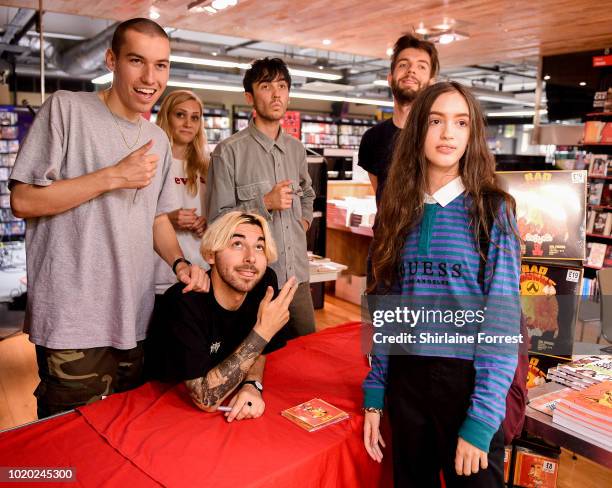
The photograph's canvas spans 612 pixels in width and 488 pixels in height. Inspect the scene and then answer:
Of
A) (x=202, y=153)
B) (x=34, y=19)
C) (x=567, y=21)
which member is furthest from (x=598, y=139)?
(x=34, y=19)

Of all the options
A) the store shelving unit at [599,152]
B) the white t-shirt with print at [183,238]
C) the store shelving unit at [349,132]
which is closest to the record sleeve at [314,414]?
the white t-shirt with print at [183,238]

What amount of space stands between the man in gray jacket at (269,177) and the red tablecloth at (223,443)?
0.83 m

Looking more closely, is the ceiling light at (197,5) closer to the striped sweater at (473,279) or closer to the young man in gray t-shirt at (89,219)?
the young man in gray t-shirt at (89,219)

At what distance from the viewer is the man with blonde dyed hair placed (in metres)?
1.69

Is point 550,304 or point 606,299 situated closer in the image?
point 550,304

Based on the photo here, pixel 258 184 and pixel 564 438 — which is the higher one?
pixel 258 184

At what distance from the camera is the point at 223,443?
1.51 meters

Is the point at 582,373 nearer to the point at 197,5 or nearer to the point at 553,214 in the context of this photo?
the point at 553,214

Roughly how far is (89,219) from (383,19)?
521cm

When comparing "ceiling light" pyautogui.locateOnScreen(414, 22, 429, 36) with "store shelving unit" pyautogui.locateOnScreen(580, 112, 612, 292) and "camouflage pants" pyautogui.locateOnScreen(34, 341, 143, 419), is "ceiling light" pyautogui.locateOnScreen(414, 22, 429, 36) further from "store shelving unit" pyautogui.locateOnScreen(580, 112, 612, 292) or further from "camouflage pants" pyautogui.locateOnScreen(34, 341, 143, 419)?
"camouflage pants" pyautogui.locateOnScreen(34, 341, 143, 419)

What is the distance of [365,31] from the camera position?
→ 6.69 metres

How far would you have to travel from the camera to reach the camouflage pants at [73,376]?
172 centimetres

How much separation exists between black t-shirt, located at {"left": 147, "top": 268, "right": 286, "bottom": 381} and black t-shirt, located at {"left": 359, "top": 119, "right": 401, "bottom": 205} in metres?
0.98

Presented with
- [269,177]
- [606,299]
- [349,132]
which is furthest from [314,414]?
[349,132]
